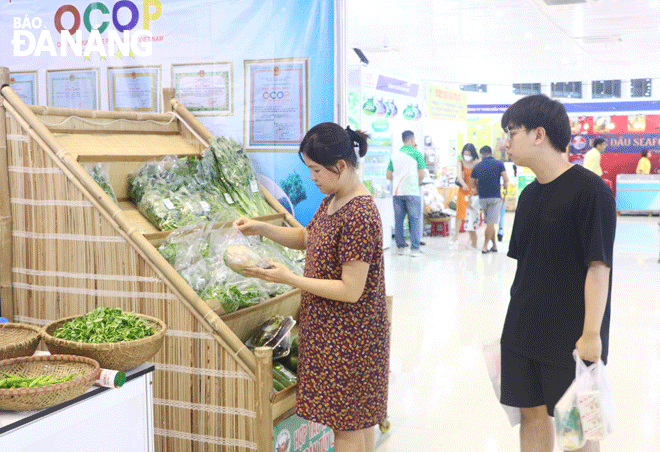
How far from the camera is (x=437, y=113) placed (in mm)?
13094

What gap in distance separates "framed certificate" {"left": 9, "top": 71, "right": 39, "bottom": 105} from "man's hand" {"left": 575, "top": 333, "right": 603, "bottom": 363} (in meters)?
3.38

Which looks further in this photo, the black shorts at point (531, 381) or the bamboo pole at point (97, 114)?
the bamboo pole at point (97, 114)

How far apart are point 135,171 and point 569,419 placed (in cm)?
234

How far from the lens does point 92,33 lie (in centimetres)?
377

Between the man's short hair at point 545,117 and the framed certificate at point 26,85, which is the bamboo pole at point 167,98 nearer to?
the framed certificate at point 26,85

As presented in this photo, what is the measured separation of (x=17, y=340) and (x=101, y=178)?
1130mm

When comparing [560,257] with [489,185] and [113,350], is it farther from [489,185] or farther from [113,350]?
[489,185]

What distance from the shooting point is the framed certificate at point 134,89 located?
12.4ft

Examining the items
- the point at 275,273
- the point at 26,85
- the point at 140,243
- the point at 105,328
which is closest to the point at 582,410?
the point at 275,273

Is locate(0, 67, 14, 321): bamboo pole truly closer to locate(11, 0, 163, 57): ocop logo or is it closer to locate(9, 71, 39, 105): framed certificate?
locate(11, 0, 163, 57): ocop logo

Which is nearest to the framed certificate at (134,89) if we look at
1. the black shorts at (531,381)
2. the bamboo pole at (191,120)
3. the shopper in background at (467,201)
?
the bamboo pole at (191,120)

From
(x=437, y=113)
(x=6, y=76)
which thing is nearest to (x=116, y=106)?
(x=6, y=76)

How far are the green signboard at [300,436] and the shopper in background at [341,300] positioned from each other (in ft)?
1.25

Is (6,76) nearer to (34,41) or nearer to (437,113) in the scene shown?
(34,41)
